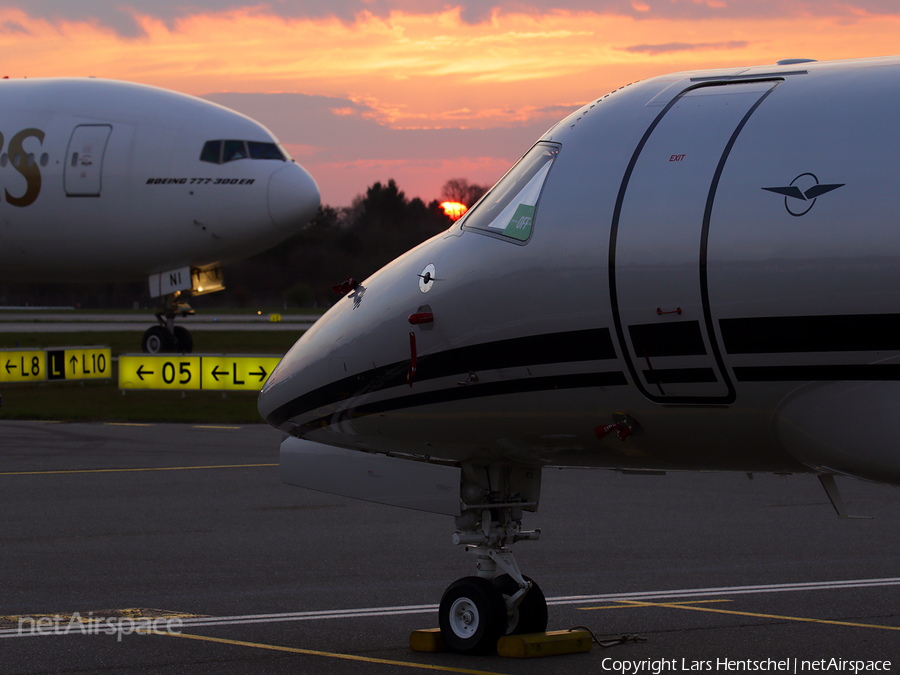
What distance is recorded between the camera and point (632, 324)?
585cm

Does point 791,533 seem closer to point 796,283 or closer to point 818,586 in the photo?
point 818,586

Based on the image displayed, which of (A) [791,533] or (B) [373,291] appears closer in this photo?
(B) [373,291]

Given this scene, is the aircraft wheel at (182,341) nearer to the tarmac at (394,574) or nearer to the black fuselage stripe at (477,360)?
the tarmac at (394,574)

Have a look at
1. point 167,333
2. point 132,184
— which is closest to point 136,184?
point 132,184

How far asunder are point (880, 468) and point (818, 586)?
4.04 m

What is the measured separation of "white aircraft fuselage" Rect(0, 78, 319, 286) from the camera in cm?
2745

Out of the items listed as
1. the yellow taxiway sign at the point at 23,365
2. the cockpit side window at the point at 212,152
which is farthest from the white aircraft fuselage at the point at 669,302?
the cockpit side window at the point at 212,152

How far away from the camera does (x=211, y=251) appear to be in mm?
28281

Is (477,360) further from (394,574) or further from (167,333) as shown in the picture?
(167,333)

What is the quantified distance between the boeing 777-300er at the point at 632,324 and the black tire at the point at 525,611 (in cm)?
2

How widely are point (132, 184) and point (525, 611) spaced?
22.3m

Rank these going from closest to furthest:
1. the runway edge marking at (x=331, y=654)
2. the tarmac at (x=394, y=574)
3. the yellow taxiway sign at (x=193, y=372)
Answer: the runway edge marking at (x=331, y=654)
the tarmac at (x=394, y=574)
the yellow taxiway sign at (x=193, y=372)

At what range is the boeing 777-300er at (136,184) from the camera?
27469 millimetres

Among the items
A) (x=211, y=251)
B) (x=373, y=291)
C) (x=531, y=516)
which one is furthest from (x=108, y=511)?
(x=211, y=251)
